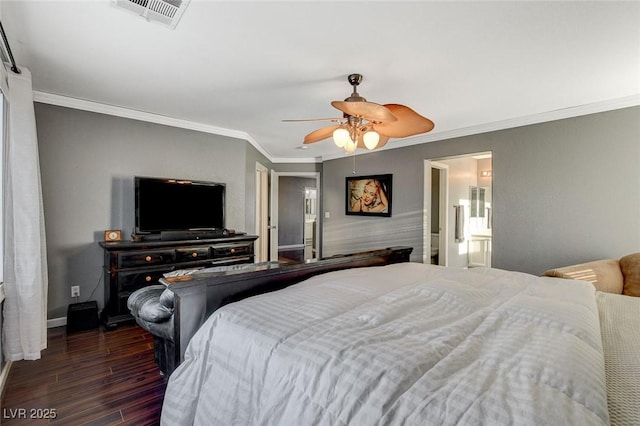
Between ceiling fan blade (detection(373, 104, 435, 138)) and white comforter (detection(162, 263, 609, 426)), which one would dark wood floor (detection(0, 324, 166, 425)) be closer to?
white comforter (detection(162, 263, 609, 426))

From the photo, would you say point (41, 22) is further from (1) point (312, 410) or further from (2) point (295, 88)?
(1) point (312, 410)

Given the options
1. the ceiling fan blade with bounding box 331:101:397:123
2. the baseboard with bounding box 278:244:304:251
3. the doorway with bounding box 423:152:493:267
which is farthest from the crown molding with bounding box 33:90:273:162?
the baseboard with bounding box 278:244:304:251

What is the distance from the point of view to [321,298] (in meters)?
1.45

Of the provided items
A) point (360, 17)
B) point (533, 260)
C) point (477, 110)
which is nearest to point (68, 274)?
point (360, 17)

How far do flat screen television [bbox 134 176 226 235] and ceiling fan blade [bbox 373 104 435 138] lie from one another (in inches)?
93.9

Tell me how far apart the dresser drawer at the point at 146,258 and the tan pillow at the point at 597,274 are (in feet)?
11.9

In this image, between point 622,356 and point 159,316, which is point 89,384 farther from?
point 622,356

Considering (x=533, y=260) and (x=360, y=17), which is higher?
(x=360, y=17)

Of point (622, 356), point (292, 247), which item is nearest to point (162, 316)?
point (622, 356)

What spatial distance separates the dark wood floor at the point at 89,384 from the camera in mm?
1812

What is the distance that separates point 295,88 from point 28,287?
260 cm

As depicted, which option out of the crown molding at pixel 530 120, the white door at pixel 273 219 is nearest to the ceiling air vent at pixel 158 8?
the crown molding at pixel 530 120

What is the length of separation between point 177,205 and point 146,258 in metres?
0.75

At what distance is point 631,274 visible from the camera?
8.23 ft
